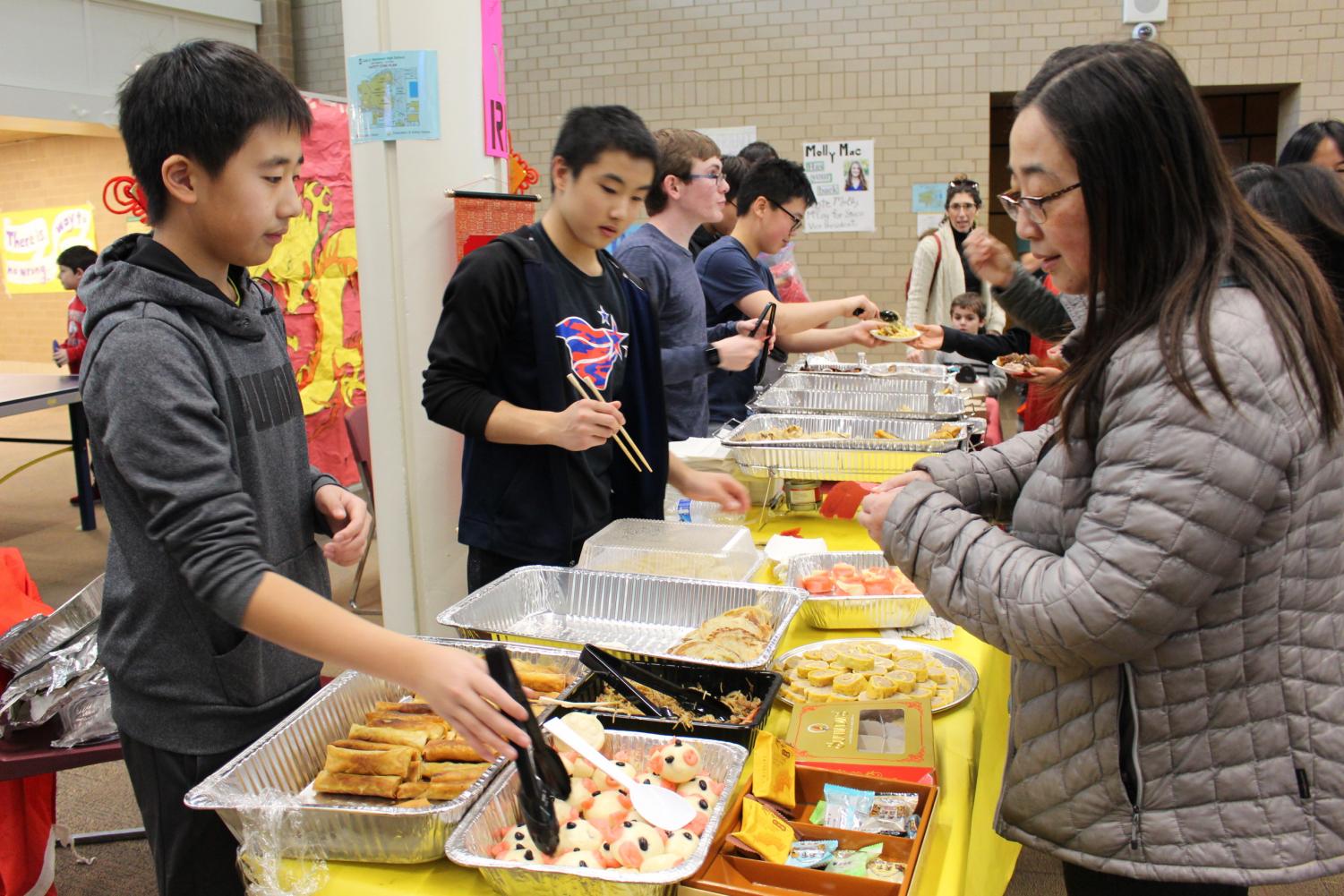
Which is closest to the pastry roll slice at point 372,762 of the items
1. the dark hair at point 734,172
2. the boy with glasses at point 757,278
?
the boy with glasses at point 757,278

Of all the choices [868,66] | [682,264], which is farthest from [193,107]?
[868,66]

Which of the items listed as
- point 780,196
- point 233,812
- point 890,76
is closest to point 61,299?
point 890,76

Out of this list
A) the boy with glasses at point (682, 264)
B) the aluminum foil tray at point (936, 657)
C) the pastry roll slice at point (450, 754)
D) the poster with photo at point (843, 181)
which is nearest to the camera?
the pastry roll slice at point (450, 754)

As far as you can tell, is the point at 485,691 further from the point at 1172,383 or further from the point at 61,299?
the point at 61,299

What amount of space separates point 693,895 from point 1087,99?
108 cm

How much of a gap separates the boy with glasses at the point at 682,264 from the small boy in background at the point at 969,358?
207cm

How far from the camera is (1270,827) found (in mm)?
1262

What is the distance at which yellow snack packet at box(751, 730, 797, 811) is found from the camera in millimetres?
1422

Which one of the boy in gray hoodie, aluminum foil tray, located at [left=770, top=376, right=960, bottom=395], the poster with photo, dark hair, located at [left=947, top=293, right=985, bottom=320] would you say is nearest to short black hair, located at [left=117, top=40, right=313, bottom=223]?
the boy in gray hoodie

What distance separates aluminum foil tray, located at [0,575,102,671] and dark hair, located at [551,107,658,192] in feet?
4.78

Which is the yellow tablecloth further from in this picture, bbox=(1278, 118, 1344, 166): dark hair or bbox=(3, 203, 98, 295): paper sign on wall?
bbox=(3, 203, 98, 295): paper sign on wall

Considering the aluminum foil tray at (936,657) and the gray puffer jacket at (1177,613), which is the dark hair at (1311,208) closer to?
the aluminum foil tray at (936,657)

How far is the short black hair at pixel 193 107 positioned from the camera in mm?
1359

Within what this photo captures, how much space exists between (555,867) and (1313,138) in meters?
3.62
